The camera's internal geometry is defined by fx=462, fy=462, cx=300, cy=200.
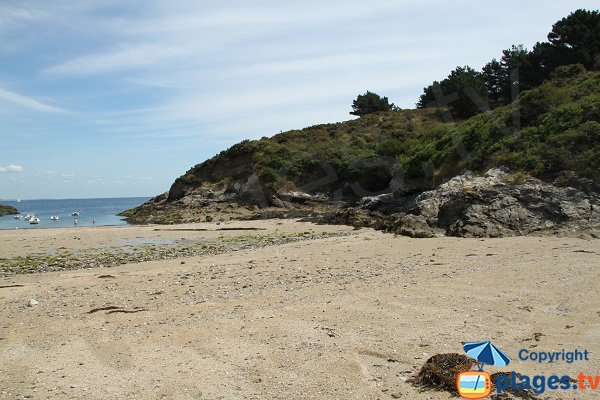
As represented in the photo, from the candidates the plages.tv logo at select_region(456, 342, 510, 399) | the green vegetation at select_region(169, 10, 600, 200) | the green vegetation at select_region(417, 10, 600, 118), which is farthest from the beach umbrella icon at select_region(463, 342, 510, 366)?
the green vegetation at select_region(417, 10, 600, 118)

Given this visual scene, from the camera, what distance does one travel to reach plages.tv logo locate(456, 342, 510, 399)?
187 inches

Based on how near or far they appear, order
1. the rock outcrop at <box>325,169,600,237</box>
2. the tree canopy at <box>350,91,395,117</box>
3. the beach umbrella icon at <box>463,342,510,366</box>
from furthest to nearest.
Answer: the tree canopy at <box>350,91,395,117</box>, the rock outcrop at <box>325,169,600,237</box>, the beach umbrella icon at <box>463,342,510,366</box>

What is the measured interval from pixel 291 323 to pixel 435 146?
958 inches

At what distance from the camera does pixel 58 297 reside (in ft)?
33.7

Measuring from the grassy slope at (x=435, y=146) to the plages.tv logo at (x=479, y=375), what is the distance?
15652 mm

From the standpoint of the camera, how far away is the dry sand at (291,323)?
5.44 meters

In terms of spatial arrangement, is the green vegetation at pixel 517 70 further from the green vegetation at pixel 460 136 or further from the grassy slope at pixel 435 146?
the grassy slope at pixel 435 146

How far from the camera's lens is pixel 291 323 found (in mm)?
7574

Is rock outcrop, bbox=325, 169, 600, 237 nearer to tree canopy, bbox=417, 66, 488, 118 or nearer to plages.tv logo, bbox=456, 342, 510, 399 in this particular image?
plages.tv logo, bbox=456, 342, 510, 399

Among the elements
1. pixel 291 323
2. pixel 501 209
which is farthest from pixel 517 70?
pixel 291 323

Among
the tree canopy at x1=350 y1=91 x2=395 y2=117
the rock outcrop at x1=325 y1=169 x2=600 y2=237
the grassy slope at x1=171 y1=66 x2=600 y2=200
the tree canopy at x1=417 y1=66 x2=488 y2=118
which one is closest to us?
the rock outcrop at x1=325 y1=169 x2=600 y2=237

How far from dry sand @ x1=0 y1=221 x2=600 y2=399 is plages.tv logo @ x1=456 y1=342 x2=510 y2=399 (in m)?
0.25

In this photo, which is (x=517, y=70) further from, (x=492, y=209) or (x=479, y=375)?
(x=479, y=375)

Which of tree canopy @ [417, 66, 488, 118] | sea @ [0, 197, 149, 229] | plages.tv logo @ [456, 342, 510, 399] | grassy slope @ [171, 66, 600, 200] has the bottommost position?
plages.tv logo @ [456, 342, 510, 399]
